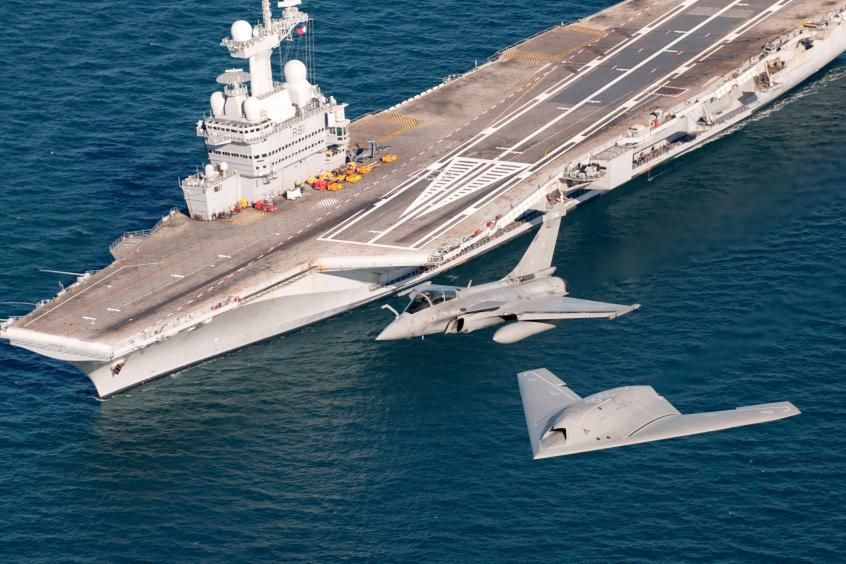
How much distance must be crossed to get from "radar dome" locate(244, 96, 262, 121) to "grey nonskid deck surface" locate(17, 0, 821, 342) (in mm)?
7509

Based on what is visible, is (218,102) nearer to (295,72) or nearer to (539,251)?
(295,72)

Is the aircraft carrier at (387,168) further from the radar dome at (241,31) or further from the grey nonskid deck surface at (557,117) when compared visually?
the grey nonskid deck surface at (557,117)

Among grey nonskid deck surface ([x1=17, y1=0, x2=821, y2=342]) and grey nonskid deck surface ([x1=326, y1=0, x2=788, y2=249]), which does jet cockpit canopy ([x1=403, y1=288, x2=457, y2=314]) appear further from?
grey nonskid deck surface ([x1=326, y1=0, x2=788, y2=249])

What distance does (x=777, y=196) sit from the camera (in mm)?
121312

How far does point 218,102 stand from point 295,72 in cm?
715

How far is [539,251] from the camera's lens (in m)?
107

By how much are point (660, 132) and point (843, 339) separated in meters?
30.8

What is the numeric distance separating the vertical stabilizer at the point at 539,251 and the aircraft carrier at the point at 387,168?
23.7 feet

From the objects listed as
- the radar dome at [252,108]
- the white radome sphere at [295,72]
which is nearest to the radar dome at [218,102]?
→ the radar dome at [252,108]

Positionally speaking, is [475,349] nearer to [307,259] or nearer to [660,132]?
[307,259]

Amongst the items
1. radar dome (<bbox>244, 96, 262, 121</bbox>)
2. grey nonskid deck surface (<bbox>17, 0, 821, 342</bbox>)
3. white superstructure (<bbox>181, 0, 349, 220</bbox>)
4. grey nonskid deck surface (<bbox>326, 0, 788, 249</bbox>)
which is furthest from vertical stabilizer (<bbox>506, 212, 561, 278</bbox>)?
radar dome (<bbox>244, 96, 262, 121</bbox>)

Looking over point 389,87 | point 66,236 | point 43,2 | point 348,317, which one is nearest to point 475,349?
point 348,317

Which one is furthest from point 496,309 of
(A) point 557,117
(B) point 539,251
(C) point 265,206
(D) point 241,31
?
(A) point 557,117

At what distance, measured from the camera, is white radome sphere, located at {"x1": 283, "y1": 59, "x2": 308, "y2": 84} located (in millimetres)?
121062
